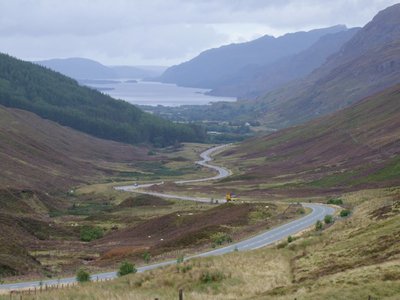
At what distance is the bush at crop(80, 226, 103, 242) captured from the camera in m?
87.2

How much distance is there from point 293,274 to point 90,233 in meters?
54.3

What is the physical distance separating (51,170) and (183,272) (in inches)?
5886

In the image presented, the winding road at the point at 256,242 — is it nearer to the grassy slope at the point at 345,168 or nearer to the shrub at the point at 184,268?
the shrub at the point at 184,268

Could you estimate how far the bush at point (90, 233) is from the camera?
286ft

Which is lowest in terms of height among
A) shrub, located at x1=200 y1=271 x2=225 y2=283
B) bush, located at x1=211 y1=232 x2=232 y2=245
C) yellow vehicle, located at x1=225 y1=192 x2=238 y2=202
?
yellow vehicle, located at x1=225 y1=192 x2=238 y2=202

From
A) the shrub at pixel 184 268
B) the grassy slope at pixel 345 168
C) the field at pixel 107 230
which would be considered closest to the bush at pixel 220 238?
the field at pixel 107 230

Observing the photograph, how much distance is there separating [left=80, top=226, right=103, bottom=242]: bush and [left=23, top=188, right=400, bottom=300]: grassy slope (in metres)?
42.5

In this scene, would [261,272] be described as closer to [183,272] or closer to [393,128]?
[183,272]

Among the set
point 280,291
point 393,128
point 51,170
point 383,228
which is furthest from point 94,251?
point 393,128

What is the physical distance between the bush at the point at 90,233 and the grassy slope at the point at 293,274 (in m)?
42.5

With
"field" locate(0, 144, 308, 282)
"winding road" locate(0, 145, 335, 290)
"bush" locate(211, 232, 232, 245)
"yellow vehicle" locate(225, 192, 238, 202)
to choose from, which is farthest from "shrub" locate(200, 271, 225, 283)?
"yellow vehicle" locate(225, 192, 238, 202)

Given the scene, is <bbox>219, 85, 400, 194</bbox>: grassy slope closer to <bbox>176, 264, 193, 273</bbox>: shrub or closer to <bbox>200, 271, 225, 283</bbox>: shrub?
<bbox>176, 264, 193, 273</bbox>: shrub

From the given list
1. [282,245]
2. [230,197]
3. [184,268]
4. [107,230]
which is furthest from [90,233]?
[184,268]

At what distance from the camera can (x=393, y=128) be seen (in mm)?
180750
